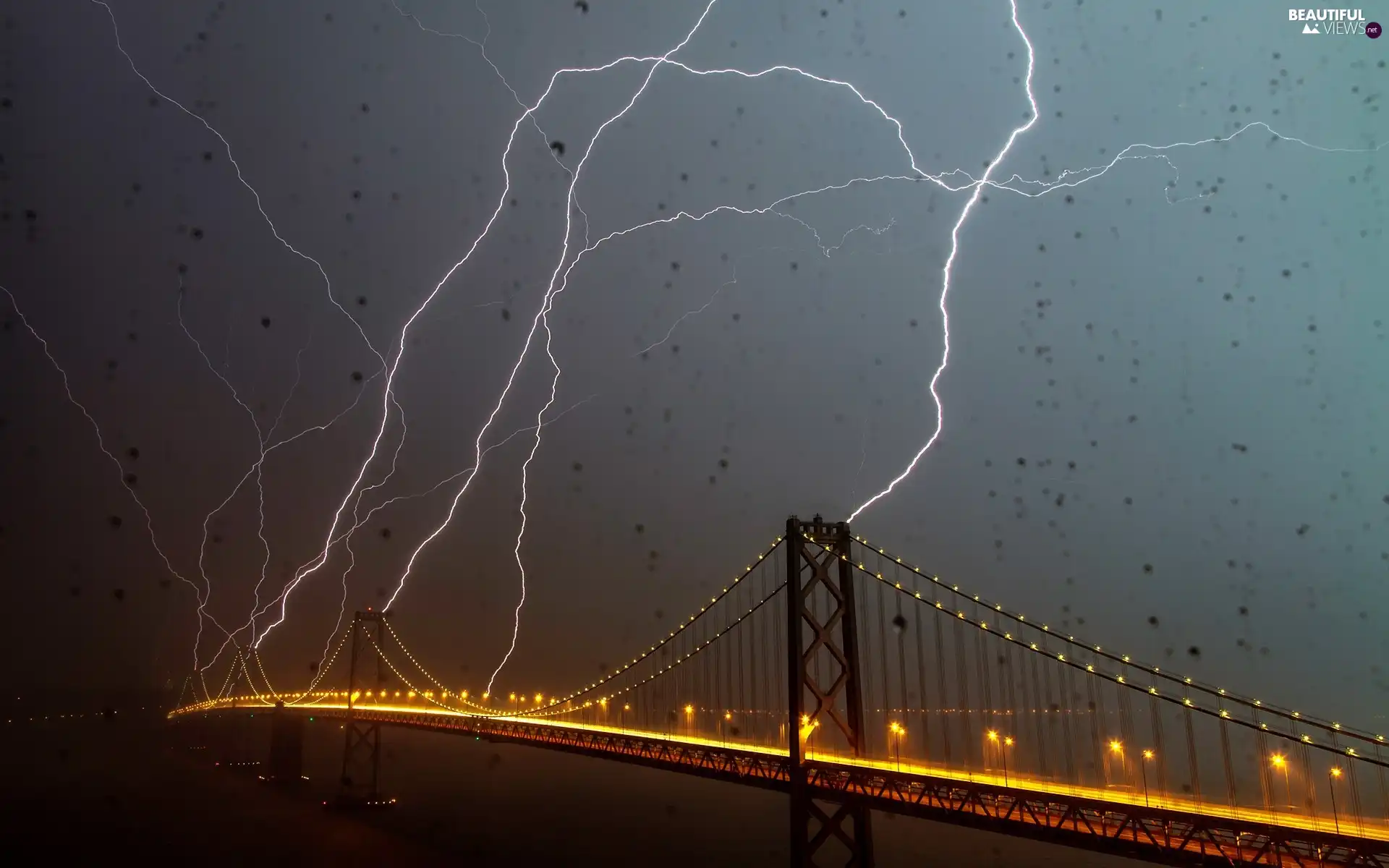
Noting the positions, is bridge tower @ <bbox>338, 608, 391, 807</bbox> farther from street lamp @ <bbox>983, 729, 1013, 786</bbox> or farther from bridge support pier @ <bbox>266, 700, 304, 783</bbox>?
street lamp @ <bbox>983, 729, 1013, 786</bbox>

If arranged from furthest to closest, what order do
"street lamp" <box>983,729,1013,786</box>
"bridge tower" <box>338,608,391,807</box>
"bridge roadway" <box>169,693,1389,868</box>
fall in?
"bridge tower" <box>338,608,391,807</box>, "street lamp" <box>983,729,1013,786</box>, "bridge roadway" <box>169,693,1389,868</box>

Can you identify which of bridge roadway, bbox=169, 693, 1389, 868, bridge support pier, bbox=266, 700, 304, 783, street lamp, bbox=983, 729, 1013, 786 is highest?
street lamp, bbox=983, 729, 1013, 786

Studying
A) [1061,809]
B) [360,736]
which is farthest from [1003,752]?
[360,736]

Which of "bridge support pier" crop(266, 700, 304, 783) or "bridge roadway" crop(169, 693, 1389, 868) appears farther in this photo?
"bridge support pier" crop(266, 700, 304, 783)

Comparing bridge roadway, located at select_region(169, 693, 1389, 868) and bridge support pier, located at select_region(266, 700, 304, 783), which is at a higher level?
bridge roadway, located at select_region(169, 693, 1389, 868)

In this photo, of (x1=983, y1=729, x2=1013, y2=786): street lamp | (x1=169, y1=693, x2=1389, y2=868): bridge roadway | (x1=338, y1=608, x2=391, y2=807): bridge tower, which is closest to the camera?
(x1=169, y1=693, x2=1389, y2=868): bridge roadway

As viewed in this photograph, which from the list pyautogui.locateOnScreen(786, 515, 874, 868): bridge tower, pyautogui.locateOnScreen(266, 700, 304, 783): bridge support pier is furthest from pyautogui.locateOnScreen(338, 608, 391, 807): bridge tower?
pyautogui.locateOnScreen(786, 515, 874, 868): bridge tower

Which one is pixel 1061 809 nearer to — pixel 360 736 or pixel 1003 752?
pixel 1003 752

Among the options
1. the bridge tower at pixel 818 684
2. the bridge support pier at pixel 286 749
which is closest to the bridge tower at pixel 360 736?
the bridge support pier at pixel 286 749

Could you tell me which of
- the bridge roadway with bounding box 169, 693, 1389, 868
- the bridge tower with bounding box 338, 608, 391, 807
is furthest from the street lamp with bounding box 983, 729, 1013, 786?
the bridge tower with bounding box 338, 608, 391, 807
